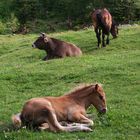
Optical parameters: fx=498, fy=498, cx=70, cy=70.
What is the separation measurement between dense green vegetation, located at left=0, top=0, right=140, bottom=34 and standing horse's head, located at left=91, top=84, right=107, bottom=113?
2965cm

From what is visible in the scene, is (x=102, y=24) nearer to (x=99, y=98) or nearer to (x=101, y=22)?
(x=101, y=22)

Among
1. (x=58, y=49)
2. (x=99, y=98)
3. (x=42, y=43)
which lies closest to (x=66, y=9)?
(x=42, y=43)

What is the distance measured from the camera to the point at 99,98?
445 inches

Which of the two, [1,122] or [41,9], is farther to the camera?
Answer: [41,9]

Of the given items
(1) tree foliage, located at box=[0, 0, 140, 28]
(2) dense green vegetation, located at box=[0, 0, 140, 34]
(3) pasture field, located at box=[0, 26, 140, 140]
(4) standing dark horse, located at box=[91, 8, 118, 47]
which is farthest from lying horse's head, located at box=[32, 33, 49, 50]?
(1) tree foliage, located at box=[0, 0, 140, 28]

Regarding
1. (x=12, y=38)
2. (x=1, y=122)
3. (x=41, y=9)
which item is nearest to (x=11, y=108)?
(x=1, y=122)

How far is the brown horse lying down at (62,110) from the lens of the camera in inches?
413

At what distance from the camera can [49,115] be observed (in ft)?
34.3

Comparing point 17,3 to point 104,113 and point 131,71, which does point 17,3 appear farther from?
point 104,113

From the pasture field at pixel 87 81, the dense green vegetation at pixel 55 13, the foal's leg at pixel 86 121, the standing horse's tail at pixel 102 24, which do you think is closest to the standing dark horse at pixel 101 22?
the standing horse's tail at pixel 102 24

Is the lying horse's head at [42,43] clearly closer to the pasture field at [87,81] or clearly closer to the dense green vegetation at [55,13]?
the pasture field at [87,81]

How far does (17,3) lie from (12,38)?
12.8 metres

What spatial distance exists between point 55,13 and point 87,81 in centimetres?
2942

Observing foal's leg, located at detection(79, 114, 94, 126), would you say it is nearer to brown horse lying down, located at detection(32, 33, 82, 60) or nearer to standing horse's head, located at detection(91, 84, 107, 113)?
standing horse's head, located at detection(91, 84, 107, 113)
